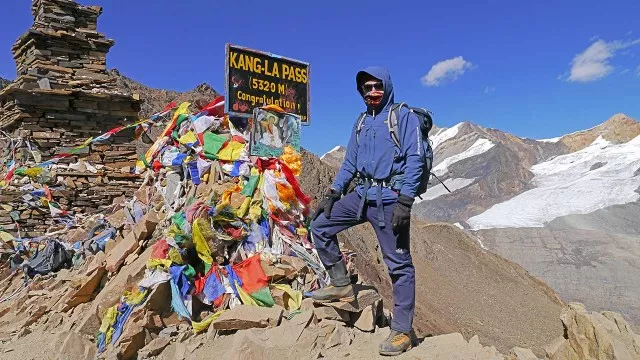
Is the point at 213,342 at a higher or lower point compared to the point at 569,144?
lower

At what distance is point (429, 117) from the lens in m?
3.76

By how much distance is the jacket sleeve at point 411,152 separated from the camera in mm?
3514

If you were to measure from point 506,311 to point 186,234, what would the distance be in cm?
1549

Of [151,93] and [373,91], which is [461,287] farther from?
[151,93]

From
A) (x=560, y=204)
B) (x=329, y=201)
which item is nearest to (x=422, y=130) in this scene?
(x=329, y=201)

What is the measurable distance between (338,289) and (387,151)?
127 centimetres

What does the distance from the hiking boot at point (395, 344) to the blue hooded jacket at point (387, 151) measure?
965 mm

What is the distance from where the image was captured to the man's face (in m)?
3.87

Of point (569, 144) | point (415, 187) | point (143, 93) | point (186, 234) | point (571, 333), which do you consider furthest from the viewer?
point (569, 144)

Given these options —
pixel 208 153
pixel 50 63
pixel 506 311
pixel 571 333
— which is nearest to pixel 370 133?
pixel 571 333

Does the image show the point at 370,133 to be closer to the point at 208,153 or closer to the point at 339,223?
the point at 339,223

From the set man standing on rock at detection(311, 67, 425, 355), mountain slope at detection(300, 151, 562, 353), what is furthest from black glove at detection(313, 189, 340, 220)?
mountain slope at detection(300, 151, 562, 353)

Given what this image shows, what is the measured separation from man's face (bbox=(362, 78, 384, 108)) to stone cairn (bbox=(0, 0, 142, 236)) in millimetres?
6301

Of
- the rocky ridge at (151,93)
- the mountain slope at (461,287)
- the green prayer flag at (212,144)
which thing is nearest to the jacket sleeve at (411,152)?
the green prayer flag at (212,144)
